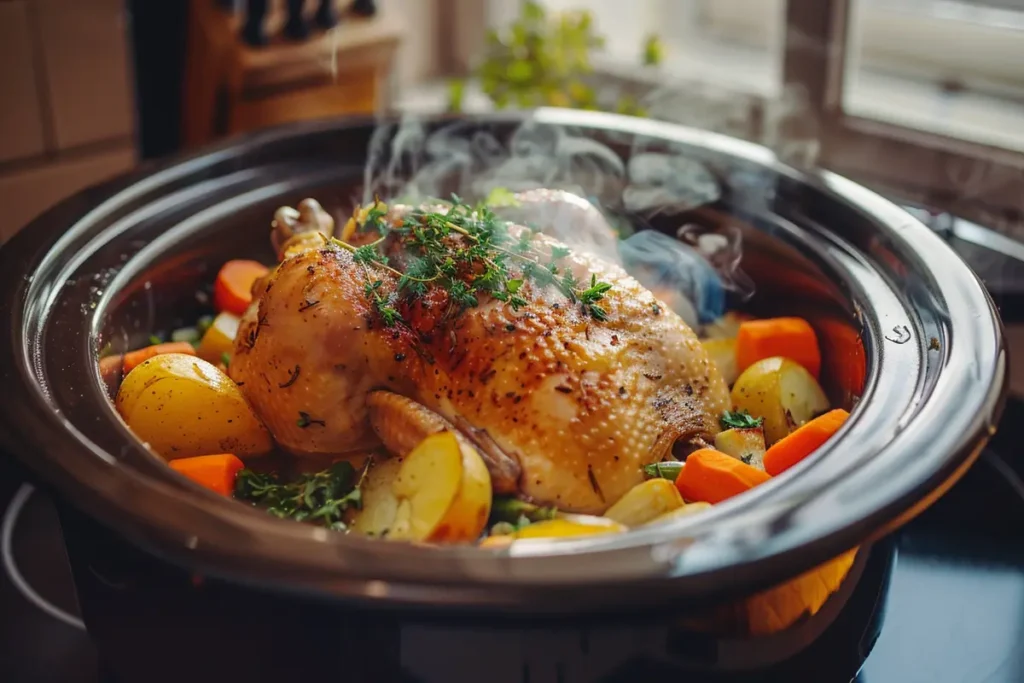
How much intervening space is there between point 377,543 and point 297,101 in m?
1.83

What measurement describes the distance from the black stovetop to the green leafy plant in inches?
41.3

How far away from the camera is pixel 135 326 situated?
1610mm

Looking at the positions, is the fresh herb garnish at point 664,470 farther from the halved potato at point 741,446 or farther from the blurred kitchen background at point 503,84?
the blurred kitchen background at point 503,84

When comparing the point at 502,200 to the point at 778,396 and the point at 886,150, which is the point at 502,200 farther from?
the point at 886,150

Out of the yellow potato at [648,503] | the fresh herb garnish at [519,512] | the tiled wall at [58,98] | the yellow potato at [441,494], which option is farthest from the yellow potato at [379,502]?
the tiled wall at [58,98]

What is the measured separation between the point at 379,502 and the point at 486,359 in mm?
217

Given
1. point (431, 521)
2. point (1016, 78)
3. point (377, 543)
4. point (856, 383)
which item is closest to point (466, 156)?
point (856, 383)

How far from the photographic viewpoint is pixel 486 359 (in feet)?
4.08

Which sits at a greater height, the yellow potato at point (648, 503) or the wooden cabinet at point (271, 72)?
the wooden cabinet at point (271, 72)

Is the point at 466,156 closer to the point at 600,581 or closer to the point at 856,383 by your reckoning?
the point at 856,383

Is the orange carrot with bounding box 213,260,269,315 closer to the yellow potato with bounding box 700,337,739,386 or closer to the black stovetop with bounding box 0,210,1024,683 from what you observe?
the black stovetop with bounding box 0,210,1024,683

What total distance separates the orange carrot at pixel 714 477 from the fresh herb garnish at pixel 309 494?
0.38 meters

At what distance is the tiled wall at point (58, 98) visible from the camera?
2365mm

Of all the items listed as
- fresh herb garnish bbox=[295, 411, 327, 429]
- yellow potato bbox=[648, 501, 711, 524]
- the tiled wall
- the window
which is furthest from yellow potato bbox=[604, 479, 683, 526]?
the tiled wall
